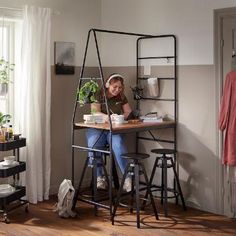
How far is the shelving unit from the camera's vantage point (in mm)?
4066

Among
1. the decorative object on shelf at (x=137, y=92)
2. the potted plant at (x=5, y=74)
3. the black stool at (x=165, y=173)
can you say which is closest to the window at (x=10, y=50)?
the potted plant at (x=5, y=74)

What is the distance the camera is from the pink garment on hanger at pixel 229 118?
4.06 metres

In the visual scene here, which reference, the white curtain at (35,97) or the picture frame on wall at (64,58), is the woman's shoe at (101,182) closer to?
the white curtain at (35,97)

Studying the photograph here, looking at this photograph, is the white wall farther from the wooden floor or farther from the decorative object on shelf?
the wooden floor

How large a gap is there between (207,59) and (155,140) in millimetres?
1124

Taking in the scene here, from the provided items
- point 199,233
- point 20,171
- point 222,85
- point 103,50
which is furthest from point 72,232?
point 103,50

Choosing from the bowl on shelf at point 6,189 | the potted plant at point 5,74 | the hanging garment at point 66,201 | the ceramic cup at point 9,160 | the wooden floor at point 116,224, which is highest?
the potted plant at point 5,74

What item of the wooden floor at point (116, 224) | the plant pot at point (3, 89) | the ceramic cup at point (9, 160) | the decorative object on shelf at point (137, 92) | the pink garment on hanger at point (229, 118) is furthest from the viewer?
the decorative object on shelf at point (137, 92)

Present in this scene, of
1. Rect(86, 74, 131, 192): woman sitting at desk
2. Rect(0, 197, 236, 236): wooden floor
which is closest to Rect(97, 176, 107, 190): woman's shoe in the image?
Rect(86, 74, 131, 192): woman sitting at desk

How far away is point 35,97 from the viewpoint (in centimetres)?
463

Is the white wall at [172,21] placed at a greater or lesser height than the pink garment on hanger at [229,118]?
greater

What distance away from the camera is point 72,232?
3811mm

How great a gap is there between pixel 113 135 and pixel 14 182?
115 cm

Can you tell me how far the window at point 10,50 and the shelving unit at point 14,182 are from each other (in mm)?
538
